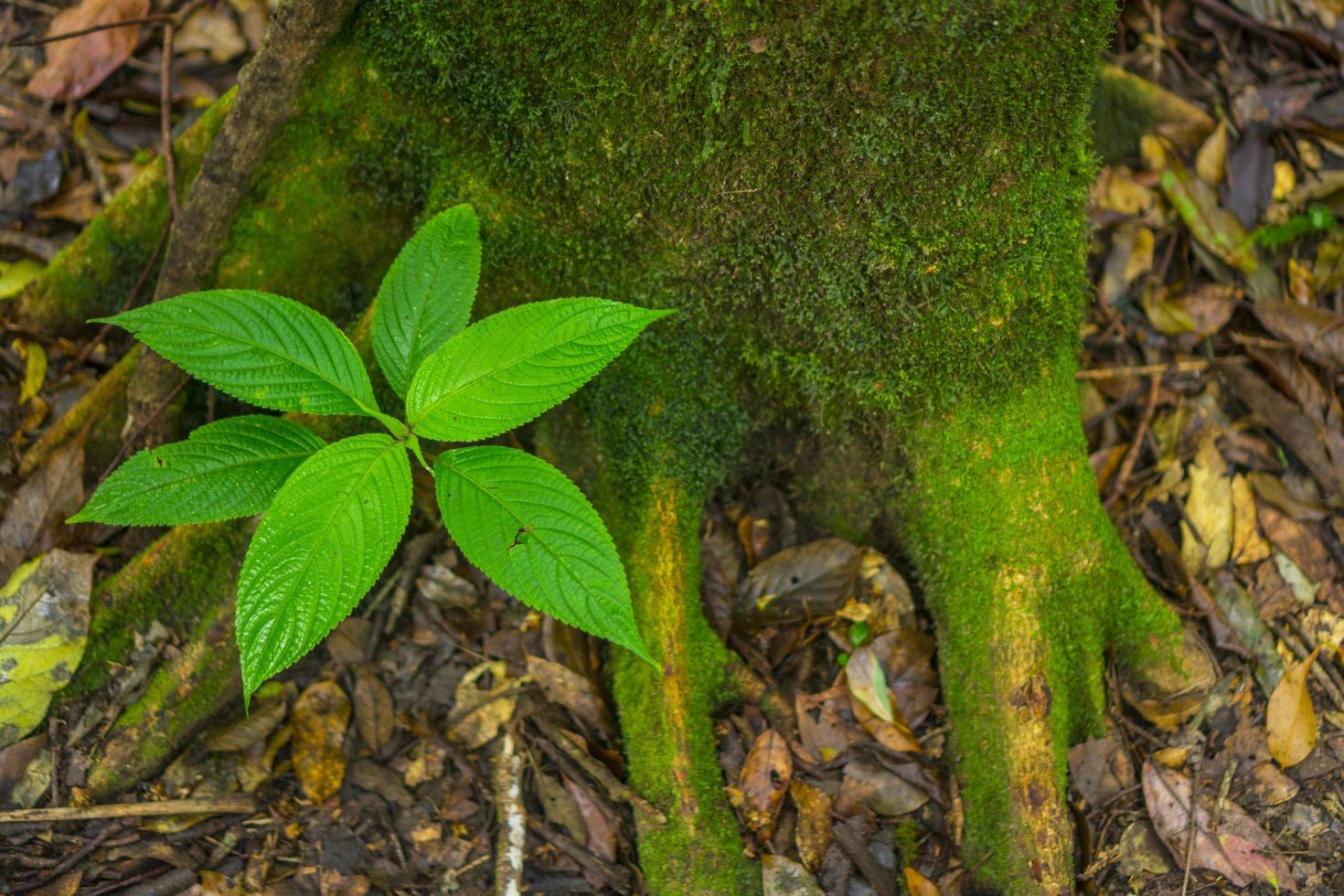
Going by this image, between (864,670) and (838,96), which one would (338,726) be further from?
(838,96)

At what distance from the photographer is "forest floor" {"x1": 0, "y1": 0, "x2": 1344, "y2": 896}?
229cm

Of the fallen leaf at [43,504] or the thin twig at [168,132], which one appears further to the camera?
the thin twig at [168,132]

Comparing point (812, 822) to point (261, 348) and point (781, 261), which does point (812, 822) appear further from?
point (261, 348)

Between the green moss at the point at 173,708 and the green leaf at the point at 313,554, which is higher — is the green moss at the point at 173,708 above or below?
below

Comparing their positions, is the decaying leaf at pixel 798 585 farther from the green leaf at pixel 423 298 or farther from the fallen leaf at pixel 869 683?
the green leaf at pixel 423 298

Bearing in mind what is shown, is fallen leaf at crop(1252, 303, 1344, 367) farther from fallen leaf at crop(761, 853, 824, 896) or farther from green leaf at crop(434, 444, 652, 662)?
green leaf at crop(434, 444, 652, 662)

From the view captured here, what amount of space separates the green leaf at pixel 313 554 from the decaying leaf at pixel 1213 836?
2.02m

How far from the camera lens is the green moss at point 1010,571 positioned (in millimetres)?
2285

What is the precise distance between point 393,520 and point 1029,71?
5.05 ft

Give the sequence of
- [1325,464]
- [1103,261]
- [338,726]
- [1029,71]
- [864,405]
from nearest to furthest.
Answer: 1. [1029,71]
2. [864,405]
3. [338,726]
4. [1325,464]
5. [1103,261]

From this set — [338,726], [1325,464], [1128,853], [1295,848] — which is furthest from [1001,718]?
[338,726]

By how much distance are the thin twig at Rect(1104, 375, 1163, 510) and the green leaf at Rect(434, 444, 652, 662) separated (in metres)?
1.75

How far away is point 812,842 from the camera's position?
2.30 metres

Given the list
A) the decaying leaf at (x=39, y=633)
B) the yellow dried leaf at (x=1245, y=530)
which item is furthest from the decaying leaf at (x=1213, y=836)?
the decaying leaf at (x=39, y=633)
